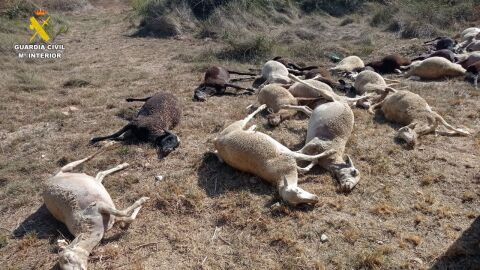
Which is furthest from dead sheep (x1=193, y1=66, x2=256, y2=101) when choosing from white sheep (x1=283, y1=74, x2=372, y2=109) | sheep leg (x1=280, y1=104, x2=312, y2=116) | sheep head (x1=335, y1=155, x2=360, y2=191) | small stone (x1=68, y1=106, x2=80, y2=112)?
sheep head (x1=335, y1=155, x2=360, y2=191)

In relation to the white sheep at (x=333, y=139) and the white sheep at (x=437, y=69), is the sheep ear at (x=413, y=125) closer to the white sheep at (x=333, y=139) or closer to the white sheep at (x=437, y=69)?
the white sheep at (x=333, y=139)

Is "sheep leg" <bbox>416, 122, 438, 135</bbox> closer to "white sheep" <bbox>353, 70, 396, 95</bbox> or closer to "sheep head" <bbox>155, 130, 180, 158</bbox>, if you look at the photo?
"white sheep" <bbox>353, 70, 396, 95</bbox>

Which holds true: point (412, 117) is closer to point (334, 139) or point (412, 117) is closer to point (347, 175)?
point (334, 139)

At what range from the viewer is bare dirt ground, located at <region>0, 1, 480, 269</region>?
3.14 m

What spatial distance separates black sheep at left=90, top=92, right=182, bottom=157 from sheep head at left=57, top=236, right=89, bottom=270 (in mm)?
1830

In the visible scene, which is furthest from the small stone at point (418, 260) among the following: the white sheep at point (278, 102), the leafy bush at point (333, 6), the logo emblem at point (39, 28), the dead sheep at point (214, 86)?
the leafy bush at point (333, 6)

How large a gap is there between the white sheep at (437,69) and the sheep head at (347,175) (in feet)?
13.5

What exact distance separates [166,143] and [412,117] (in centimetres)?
315

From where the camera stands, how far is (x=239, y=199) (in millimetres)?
3773

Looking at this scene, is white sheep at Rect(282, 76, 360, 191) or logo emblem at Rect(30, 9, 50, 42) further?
logo emblem at Rect(30, 9, 50, 42)

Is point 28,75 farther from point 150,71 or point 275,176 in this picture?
point 275,176

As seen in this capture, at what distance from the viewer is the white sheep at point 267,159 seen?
3.60 meters

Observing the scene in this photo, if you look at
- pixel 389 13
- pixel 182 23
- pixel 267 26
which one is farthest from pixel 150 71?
pixel 389 13

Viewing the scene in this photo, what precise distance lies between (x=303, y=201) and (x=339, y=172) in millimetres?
662
